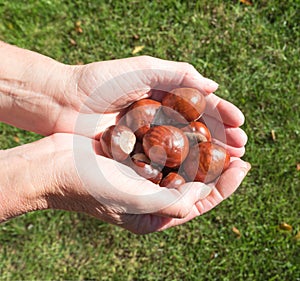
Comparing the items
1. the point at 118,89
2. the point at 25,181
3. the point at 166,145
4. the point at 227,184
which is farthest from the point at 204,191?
the point at 25,181

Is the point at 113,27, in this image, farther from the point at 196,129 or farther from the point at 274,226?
the point at 274,226

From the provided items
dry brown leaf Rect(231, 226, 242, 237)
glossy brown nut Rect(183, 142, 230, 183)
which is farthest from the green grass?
glossy brown nut Rect(183, 142, 230, 183)

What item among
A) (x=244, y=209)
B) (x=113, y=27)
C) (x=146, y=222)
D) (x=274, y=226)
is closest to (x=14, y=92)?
(x=146, y=222)

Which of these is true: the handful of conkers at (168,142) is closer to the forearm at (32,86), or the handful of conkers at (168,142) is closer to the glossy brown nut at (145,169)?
the glossy brown nut at (145,169)

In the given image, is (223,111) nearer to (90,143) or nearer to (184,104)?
(184,104)

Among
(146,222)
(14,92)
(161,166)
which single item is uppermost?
(14,92)

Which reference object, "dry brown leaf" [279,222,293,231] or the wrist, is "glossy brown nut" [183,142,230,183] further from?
"dry brown leaf" [279,222,293,231]
